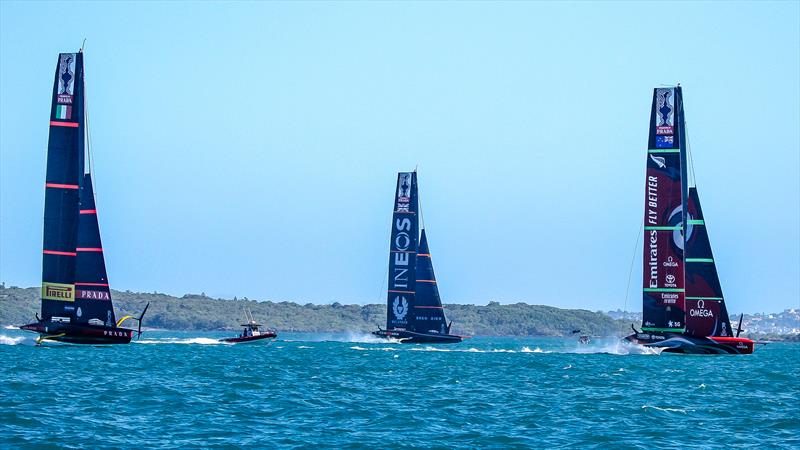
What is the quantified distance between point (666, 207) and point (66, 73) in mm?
33144

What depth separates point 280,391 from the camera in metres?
43.4

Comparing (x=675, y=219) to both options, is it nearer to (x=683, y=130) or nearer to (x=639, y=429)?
(x=683, y=130)

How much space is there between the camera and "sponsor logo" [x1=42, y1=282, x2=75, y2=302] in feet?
Answer: 214

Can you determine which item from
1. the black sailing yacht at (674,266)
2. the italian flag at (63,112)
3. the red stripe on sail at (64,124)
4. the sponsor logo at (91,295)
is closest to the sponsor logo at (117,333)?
the sponsor logo at (91,295)

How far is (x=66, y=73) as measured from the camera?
65.3m

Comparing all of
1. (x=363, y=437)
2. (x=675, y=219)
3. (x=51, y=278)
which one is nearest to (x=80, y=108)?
(x=51, y=278)

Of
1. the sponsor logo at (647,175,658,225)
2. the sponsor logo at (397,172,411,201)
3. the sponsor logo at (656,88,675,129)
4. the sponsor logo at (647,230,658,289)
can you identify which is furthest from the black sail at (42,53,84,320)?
the sponsor logo at (397,172,411,201)

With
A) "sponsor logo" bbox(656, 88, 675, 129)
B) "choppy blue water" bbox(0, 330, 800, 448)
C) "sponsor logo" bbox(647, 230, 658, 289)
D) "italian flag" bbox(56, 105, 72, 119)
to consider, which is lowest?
"choppy blue water" bbox(0, 330, 800, 448)

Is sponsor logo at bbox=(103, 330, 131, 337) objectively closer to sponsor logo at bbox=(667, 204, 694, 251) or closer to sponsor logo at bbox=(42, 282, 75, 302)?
sponsor logo at bbox=(42, 282, 75, 302)

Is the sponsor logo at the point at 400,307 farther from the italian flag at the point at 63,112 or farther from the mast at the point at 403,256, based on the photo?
the italian flag at the point at 63,112

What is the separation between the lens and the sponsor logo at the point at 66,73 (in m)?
65.2

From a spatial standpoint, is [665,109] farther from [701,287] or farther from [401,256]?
[401,256]

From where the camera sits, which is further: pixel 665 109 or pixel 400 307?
pixel 400 307

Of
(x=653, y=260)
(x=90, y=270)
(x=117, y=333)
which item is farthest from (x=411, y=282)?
(x=90, y=270)
